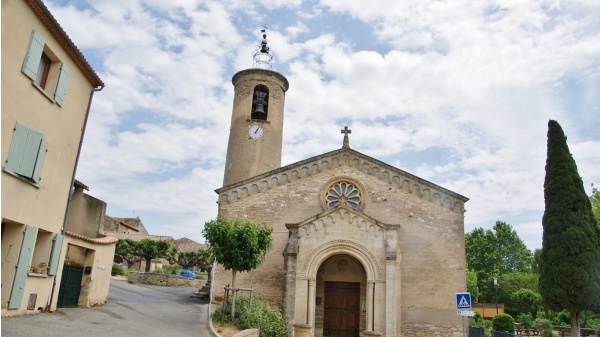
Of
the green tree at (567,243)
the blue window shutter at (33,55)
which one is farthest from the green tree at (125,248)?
the green tree at (567,243)

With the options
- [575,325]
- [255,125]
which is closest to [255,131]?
[255,125]

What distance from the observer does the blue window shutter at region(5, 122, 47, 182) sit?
417 inches

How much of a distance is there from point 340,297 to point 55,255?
11.7 m

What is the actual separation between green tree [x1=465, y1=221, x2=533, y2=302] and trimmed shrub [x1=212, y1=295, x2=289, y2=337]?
52.9 metres

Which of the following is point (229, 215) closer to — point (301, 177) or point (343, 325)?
point (301, 177)

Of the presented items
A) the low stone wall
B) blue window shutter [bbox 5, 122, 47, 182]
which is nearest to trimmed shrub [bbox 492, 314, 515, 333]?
the low stone wall

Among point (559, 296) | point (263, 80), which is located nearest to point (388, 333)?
point (559, 296)

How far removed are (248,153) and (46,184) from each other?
1527cm

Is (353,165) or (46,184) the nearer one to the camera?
(46,184)

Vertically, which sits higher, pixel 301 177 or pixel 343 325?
pixel 301 177

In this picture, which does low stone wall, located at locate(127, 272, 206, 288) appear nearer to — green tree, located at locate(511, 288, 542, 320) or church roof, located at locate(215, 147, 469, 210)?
church roof, located at locate(215, 147, 469, 210)

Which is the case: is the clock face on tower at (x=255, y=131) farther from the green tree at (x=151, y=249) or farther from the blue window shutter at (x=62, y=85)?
the green tree at (x=151, y=249)

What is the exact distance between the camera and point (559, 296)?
2134 centimetres

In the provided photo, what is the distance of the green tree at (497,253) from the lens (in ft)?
212
